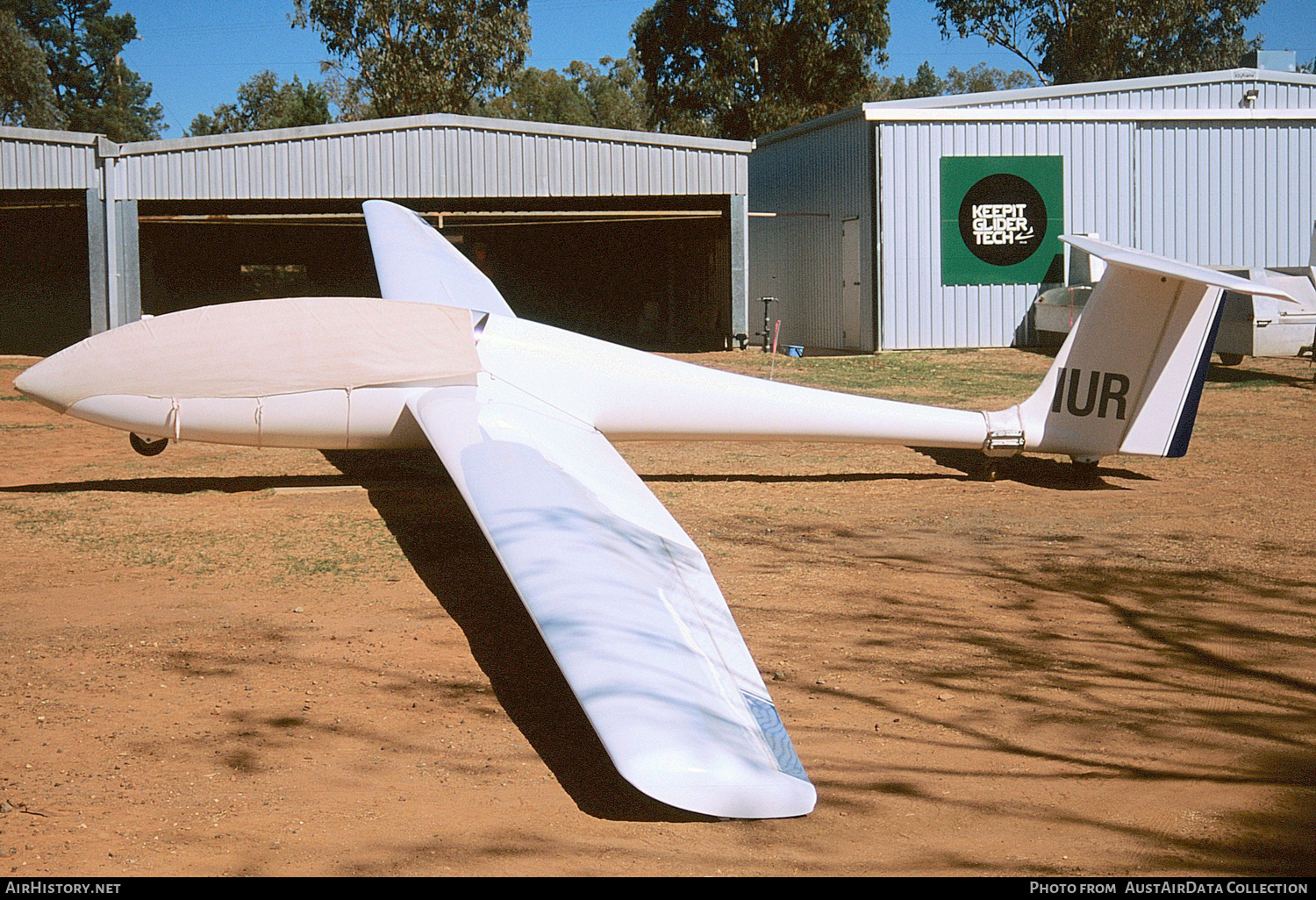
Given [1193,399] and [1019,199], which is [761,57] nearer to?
[1019,199]

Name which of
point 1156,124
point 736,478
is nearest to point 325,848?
point 736,478

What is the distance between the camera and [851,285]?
24.1 metres

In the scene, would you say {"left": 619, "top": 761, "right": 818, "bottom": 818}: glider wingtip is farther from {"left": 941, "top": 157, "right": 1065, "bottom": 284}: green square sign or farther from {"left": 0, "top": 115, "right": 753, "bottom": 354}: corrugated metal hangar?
{"left": 941, "top": 157, "right": 1065, "bottom": 284}: green square sign

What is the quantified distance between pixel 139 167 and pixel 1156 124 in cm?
2085

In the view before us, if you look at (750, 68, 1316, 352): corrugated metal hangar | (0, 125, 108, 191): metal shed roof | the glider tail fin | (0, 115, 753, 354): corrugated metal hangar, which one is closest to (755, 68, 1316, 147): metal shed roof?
(750, 68, 1316, 352): corrugated metal hangar

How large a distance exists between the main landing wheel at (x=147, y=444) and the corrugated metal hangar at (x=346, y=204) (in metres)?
14.1

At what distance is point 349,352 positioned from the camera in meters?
8.55

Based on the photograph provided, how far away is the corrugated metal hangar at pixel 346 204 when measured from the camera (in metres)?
22.0

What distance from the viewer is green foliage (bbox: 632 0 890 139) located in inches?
1801

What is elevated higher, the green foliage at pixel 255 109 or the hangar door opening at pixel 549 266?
the green foliage at pixel 255 109

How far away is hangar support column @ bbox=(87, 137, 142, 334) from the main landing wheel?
14.1 meters

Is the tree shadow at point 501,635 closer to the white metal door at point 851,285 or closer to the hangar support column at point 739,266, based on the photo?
the hangar support column at point 739,266

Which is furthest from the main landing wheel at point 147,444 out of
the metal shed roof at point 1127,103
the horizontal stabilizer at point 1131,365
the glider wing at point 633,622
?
the metal shed roof at point 1127,103

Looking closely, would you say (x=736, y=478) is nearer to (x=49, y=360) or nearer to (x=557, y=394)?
(x=557, y=394)
